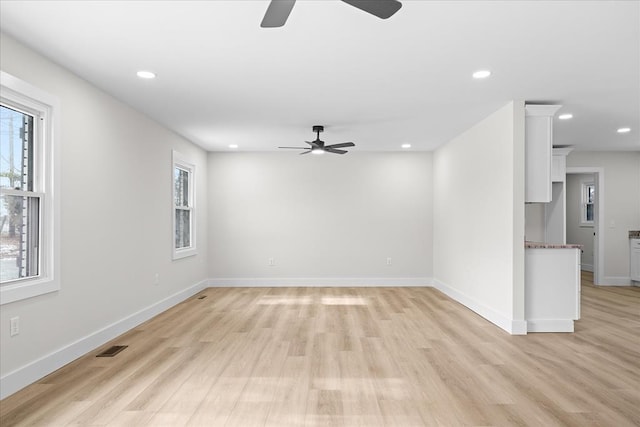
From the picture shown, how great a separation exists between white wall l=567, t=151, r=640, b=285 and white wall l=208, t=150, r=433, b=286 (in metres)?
3.57

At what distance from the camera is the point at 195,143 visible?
6.65 metres

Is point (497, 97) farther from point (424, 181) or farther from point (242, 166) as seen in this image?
point (242, 166)

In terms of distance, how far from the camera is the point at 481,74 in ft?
11.6

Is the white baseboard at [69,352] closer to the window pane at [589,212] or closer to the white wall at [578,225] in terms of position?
the white wall at [578,225]

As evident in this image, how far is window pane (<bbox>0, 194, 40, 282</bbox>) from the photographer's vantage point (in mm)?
2862

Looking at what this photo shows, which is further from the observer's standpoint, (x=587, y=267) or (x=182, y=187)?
(x=587, y=267)

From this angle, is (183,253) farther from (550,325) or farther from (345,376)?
(550,325)

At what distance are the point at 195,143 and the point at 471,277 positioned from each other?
4833 millimetres

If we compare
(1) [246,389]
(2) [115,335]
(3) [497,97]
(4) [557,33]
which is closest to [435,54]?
(4) [557,33]

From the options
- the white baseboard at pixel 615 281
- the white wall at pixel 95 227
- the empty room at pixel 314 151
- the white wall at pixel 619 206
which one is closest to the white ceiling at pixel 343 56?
the empty room at pixel 314 151

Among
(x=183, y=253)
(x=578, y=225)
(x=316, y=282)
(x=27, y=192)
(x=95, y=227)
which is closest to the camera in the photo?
(x=27, y=192)

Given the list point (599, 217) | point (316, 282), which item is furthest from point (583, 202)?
point (316, 282)

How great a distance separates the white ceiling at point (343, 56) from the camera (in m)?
2.48

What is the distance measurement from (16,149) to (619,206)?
30.3ft
